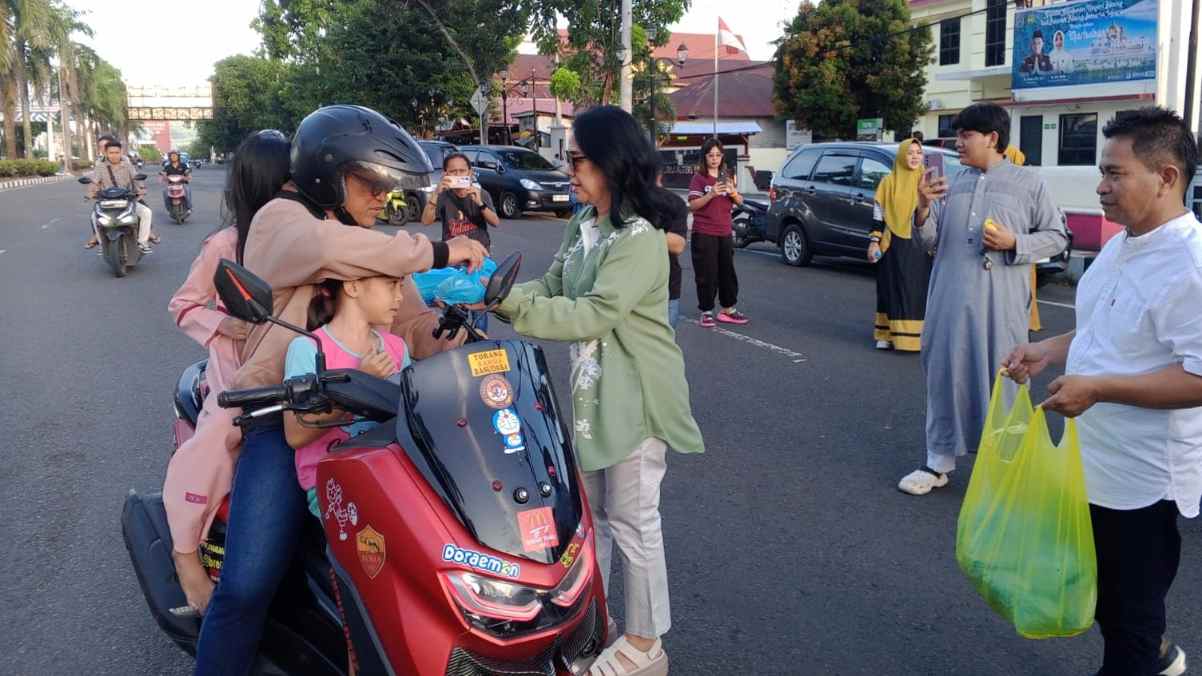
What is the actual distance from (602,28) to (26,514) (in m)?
22.2

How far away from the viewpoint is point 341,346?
257 centimetres

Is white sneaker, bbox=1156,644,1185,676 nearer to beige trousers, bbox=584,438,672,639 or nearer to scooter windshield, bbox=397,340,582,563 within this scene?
beige trousers, bbox=584,438,672,639

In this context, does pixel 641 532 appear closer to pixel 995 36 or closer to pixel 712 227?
pixel 712 227

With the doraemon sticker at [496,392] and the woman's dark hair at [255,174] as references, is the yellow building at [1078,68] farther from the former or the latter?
the doraemon sticker at [496,392]

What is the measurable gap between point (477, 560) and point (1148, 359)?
1.73 m

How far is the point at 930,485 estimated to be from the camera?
4906 millimetres

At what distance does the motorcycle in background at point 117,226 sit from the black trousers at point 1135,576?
12.5 meters

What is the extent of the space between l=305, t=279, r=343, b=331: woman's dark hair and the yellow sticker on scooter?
1.81ft

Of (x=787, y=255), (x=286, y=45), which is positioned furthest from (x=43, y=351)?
(x=286, y=45)

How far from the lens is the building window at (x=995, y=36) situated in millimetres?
30016

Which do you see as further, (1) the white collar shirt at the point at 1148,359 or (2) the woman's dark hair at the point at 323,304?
(2) the woman's dark hair at the point at 323,304

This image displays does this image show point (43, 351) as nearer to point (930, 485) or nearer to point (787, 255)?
point (930, 485)

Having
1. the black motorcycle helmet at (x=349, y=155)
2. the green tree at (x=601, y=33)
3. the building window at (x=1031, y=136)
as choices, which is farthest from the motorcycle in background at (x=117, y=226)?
the building window at (x=1031, y=136)

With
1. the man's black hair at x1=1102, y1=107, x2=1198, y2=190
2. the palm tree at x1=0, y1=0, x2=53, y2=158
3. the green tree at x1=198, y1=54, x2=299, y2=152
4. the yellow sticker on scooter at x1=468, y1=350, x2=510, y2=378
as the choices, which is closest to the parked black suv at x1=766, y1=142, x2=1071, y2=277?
the man's black hair at x1=1102, y1=107, x2=1198, y2=190
